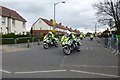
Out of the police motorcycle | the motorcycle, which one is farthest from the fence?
the motorcycle

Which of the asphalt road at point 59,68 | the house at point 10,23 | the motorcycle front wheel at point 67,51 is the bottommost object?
the asphalt road at point 59,68

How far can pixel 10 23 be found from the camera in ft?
178

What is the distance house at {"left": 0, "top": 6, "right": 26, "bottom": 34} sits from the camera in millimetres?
51156

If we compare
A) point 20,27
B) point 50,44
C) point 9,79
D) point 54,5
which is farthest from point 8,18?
point 9,79

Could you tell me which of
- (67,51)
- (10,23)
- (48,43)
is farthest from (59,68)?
(10,23)

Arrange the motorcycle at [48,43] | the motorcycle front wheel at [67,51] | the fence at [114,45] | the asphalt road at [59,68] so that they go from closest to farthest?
the asphalt road at [59,68] < the motorcycle front wheel at [67,51] < the fence at [114,45] < the motorcycle at [48,43]

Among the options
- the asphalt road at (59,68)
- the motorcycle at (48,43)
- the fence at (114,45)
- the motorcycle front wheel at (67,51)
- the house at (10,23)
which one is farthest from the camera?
the house at (10,23)

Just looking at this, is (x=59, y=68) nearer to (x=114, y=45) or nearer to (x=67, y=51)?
(x=67, y=51)

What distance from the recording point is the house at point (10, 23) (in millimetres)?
51156

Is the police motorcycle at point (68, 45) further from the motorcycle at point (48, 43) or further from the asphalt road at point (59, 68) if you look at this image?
the motorcycle at point (48, 43)

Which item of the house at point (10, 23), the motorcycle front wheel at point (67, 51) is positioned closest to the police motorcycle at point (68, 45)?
the motorcycle front wheel at point (67, 51)

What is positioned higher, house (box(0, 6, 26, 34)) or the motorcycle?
house (box(0, 6, 26, 34))

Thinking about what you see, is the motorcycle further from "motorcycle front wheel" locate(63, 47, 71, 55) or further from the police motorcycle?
"motorcycle front wheel" locate(63, 47, 71, 55)

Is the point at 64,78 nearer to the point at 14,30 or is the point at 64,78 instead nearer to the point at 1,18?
the point at 1,18
